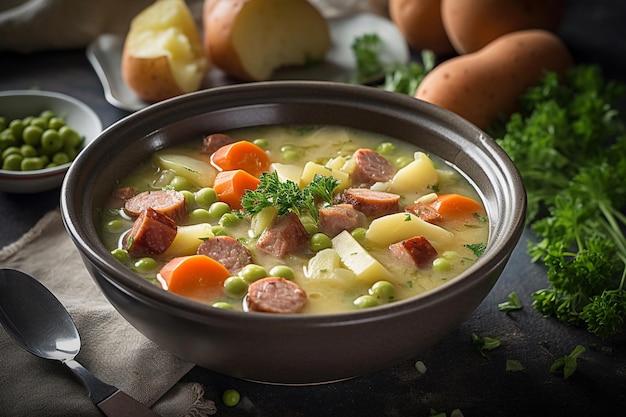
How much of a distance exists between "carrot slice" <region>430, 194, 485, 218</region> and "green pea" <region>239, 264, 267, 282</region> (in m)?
0.79

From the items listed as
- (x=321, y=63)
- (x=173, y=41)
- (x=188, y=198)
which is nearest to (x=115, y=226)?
(x=188, y=198)

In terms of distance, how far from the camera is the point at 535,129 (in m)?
4.00

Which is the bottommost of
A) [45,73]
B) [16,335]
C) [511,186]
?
[45,73]

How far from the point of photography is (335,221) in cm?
297

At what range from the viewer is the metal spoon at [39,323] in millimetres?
2771

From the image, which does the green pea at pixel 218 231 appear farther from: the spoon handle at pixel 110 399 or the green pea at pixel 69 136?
the green pea at pixel 69 136

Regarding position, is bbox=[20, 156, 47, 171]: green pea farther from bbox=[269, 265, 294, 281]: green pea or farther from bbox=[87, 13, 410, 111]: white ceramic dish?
bbox=[269, 265, 294, 281]: green pea

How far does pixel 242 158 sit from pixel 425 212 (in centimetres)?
80

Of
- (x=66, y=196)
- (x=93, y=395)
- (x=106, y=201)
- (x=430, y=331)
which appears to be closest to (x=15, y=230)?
(x=106, y=201)

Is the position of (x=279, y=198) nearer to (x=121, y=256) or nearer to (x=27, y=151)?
(x=121, y=256)

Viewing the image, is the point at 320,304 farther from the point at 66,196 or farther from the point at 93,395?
the point at 66,196

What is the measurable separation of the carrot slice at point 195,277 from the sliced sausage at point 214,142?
2.78 ft

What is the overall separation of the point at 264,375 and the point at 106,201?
1.08 m

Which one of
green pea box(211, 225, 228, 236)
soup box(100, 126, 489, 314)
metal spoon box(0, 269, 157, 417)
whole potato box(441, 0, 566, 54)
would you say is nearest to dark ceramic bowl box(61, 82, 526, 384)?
soup box(100, 126, 489, 314)
